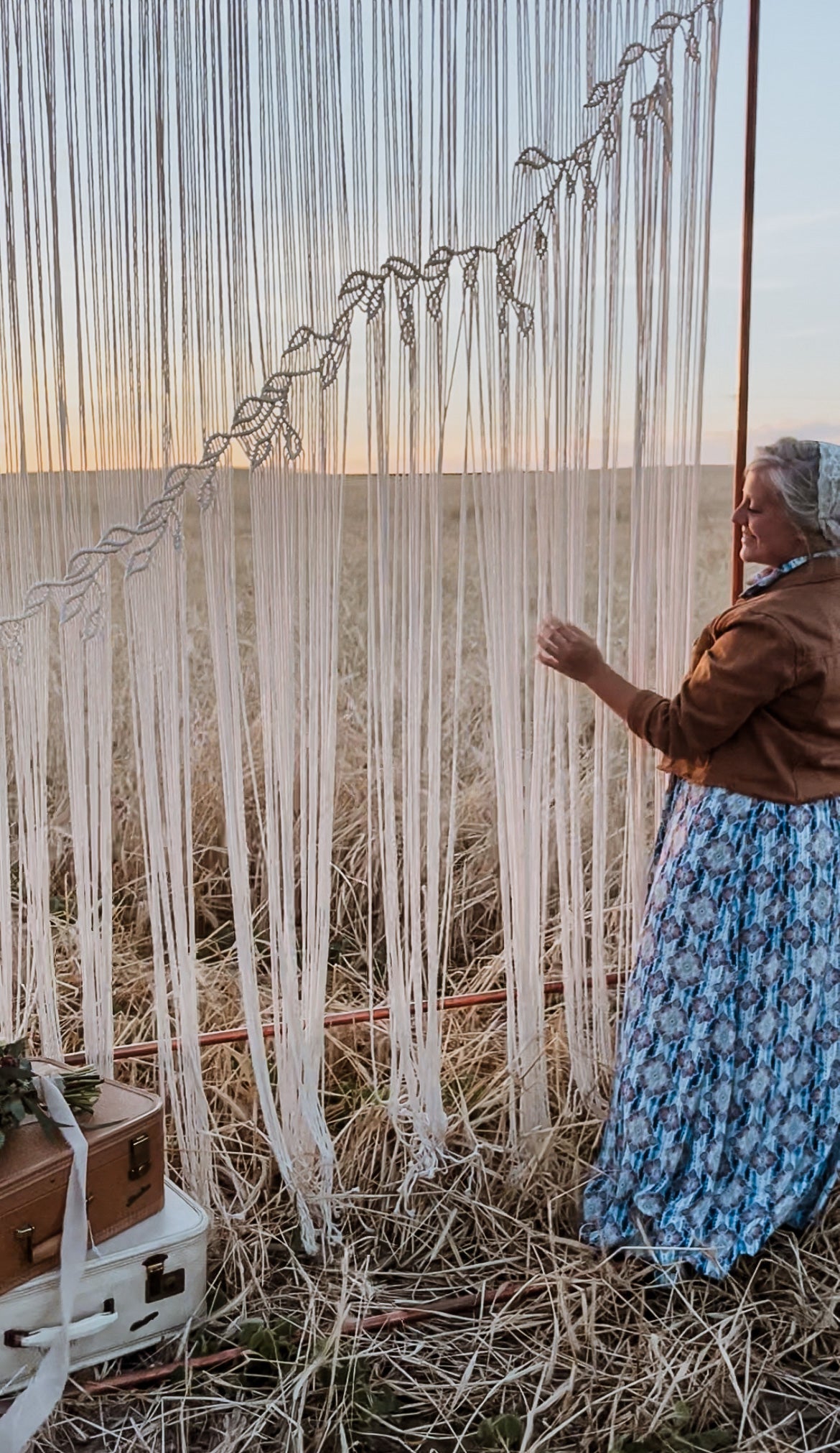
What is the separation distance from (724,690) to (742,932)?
0.38 meters

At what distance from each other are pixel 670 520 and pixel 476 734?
1.64 m

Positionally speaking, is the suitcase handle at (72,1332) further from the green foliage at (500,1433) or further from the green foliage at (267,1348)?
the green foliage at (500,1433)

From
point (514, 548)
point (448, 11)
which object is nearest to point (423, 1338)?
point (514, 548)

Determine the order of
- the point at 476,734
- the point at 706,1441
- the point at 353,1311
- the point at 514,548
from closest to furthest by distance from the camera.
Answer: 1. the point at 706,1441
2. the point at 353,1311
3. the point at 514,548
4. the point at 476,734

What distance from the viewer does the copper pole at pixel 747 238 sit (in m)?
2.01

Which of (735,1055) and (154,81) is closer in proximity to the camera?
(154,81)

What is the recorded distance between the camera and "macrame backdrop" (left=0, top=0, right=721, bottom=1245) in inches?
66.2

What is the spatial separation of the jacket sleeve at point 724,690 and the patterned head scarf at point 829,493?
16 centimetres

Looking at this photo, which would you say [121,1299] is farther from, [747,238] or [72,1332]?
[747,238]

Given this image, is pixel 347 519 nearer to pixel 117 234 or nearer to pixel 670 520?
pixel 670 520

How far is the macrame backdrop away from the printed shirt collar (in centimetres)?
20

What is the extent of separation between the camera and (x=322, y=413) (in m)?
1.78

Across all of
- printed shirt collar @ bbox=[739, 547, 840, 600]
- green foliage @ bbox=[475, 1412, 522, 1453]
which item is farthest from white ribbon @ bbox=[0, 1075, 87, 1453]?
printed shirt collar @ bbox=[739, 547, 840, 600]

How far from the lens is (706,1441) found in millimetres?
1554
